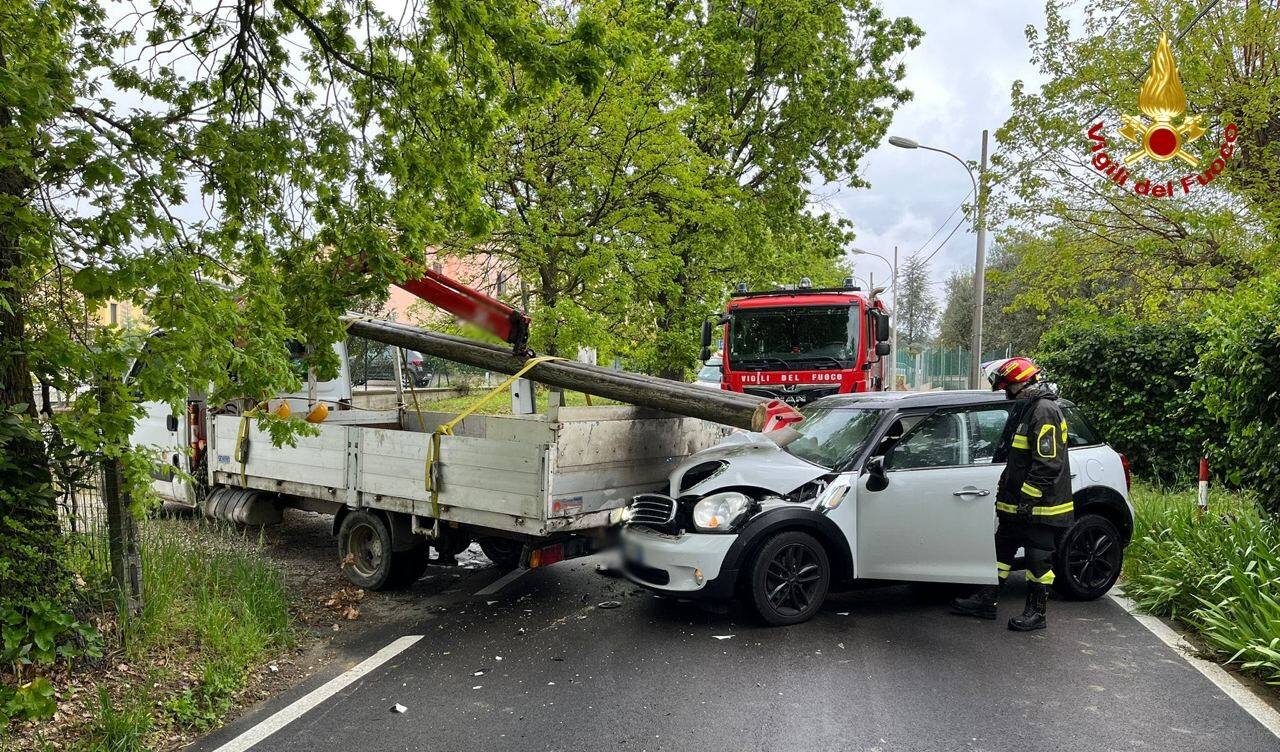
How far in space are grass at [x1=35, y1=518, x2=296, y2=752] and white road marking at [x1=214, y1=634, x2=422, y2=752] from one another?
28cm

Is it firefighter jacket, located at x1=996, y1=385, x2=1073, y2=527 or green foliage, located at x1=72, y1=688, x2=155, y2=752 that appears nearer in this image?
green foliage, located at x1=72, y1=688, x2=155, y2=752

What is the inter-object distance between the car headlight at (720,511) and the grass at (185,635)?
2.71 meters

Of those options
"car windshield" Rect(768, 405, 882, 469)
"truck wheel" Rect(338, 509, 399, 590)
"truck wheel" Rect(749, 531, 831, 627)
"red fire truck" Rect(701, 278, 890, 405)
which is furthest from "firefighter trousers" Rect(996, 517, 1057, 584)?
"red fire truck" Rect(701, 278, 890, 405)

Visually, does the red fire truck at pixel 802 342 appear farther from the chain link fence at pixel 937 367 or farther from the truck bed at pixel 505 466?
the chain link fence at pixel 937 367

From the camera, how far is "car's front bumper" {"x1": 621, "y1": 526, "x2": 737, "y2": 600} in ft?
17.1

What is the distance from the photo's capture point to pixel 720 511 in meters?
5.35

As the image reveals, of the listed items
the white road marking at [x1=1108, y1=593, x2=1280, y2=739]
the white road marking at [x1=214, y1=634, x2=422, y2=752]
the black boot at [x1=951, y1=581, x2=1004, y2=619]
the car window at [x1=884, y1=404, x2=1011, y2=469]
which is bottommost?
the white road marking at [x1=214, y1=634, x2=422, y2=752]

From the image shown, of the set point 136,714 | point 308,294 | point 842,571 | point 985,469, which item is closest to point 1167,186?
point 985,469

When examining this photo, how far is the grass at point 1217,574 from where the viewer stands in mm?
4711

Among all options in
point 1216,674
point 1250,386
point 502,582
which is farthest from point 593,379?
point 1250,386

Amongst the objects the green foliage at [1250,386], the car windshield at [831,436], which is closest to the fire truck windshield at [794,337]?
the green foliage at [1250,386]

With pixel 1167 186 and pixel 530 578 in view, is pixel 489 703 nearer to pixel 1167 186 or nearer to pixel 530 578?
pixel 530 578

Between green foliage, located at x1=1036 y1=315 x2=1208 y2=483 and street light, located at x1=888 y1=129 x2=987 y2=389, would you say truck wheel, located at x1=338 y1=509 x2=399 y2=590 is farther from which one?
street light, located at x1=888 y1=129 x2=987 y2=389

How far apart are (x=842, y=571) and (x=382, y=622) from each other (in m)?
3.19
